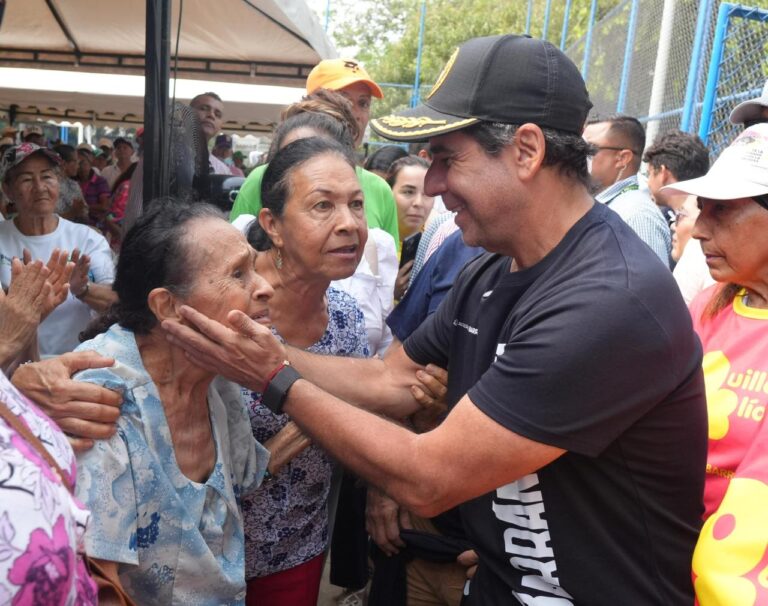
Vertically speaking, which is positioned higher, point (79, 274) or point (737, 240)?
point (737, 240)

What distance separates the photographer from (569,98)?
193cm

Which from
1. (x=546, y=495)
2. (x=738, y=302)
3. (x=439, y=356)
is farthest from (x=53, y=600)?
(x=738, y=302)

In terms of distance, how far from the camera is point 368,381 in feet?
8.32

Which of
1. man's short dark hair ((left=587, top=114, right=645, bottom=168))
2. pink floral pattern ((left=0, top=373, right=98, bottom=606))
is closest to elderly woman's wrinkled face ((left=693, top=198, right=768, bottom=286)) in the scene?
pink floral pattern ((left=0, top=373, right=98, bottom=606))

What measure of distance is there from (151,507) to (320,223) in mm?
1127

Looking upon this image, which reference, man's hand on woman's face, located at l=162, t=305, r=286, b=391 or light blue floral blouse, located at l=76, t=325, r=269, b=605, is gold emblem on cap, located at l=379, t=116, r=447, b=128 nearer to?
man's hand on woman's face, located at l=162, t=305, r=286, b=391

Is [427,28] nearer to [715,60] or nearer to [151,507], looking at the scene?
[715,60]

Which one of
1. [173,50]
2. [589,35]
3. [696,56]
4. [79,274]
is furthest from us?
[589,35]

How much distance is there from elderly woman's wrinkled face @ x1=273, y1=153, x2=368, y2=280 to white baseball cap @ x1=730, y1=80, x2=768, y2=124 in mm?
1343

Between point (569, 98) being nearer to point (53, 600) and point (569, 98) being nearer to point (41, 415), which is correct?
point (41, 415)

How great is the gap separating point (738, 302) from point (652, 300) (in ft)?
2.26

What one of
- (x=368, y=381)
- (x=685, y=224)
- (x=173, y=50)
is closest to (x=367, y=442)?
(x=368, y=381)

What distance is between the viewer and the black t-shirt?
5.41ft

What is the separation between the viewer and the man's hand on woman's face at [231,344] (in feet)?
6.42
